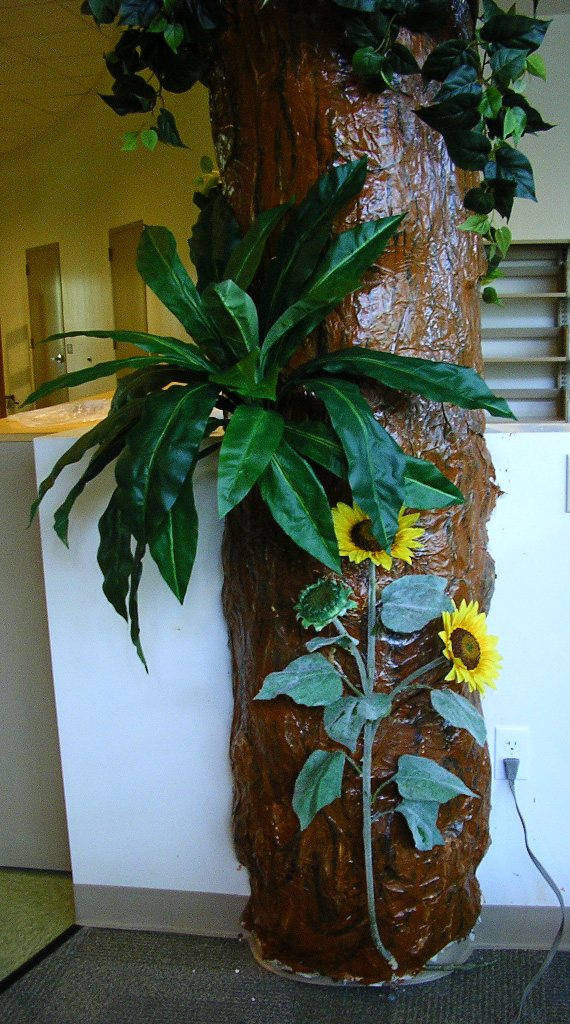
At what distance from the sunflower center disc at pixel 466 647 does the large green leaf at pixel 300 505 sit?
0.95 feet

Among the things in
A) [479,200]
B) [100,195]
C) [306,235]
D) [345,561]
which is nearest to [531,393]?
[479,200]

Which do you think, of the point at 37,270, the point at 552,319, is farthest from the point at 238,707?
the point at 37,270

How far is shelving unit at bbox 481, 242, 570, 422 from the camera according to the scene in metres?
4.41

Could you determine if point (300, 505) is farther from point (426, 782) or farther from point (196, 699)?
point (196, 699)

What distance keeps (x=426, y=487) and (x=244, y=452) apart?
308mm

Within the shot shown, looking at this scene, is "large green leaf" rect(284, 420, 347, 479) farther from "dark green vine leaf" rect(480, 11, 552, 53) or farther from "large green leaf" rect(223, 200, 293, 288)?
"dark green vine leaf" rect(480, 11, 552, 53)

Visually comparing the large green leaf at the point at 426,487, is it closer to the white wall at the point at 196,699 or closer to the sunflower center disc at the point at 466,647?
the sunflower center disc at the point at 466,647

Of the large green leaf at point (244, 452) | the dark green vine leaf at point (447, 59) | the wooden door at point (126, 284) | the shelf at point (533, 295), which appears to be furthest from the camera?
the wooden door at point (126, 284)

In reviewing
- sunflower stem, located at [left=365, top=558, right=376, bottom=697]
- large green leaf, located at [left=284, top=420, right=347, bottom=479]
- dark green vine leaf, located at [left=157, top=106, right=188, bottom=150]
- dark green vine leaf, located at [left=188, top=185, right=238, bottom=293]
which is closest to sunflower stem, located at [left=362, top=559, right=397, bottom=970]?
sunflower stem, located at [left=365, top=558, right=376, bottom=697]

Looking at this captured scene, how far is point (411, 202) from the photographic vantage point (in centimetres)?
140

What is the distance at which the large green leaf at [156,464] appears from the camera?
1.20m

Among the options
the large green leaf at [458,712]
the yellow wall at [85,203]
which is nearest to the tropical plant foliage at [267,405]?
the large green leaf at [458,712]

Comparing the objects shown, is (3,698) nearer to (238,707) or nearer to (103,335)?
(238,707)

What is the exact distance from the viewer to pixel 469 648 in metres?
1.39
